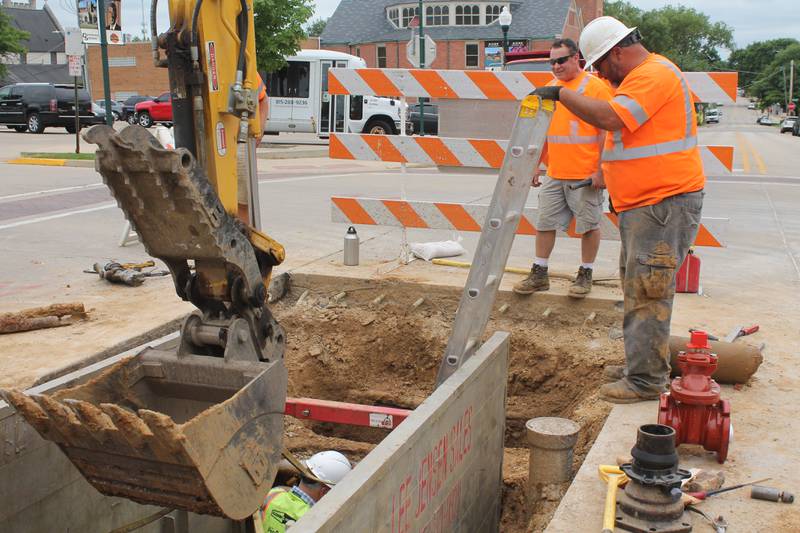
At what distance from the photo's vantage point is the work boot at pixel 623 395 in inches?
208

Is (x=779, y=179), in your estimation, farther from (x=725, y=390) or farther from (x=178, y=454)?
(x=178, y=454)

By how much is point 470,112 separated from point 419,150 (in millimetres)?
2909

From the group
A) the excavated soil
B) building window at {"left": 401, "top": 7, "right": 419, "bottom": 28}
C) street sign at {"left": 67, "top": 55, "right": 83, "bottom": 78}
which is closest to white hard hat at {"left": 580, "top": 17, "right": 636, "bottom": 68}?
the excavated soil

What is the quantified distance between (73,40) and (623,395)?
17593 millimetres

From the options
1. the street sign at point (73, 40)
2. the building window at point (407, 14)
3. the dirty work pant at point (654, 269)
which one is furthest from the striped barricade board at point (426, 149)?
the building window at point (407, 14)

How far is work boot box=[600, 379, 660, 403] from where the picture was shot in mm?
5273

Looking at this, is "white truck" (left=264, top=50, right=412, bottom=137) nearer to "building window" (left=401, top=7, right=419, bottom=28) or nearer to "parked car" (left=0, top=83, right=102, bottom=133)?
"parked car" (left=0, top=83, right=102, bottom=133)

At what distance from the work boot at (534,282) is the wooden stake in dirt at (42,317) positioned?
363 centimetres

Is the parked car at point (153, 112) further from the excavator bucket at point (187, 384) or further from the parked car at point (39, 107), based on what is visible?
the excavator bucket at point (187, 384)

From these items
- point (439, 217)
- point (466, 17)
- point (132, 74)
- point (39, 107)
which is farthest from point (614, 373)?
point (132, 74)

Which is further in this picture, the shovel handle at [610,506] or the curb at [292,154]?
the curb at [292,154]

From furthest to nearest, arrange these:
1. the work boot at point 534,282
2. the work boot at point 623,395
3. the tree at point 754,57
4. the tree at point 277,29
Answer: the tree at point 754,57 < the tree at point 277,29 < the work boot at point 534,282 < the work boot at point 623,395

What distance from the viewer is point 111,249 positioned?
9.76 meters

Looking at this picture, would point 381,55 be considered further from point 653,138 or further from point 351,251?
point 653,138
